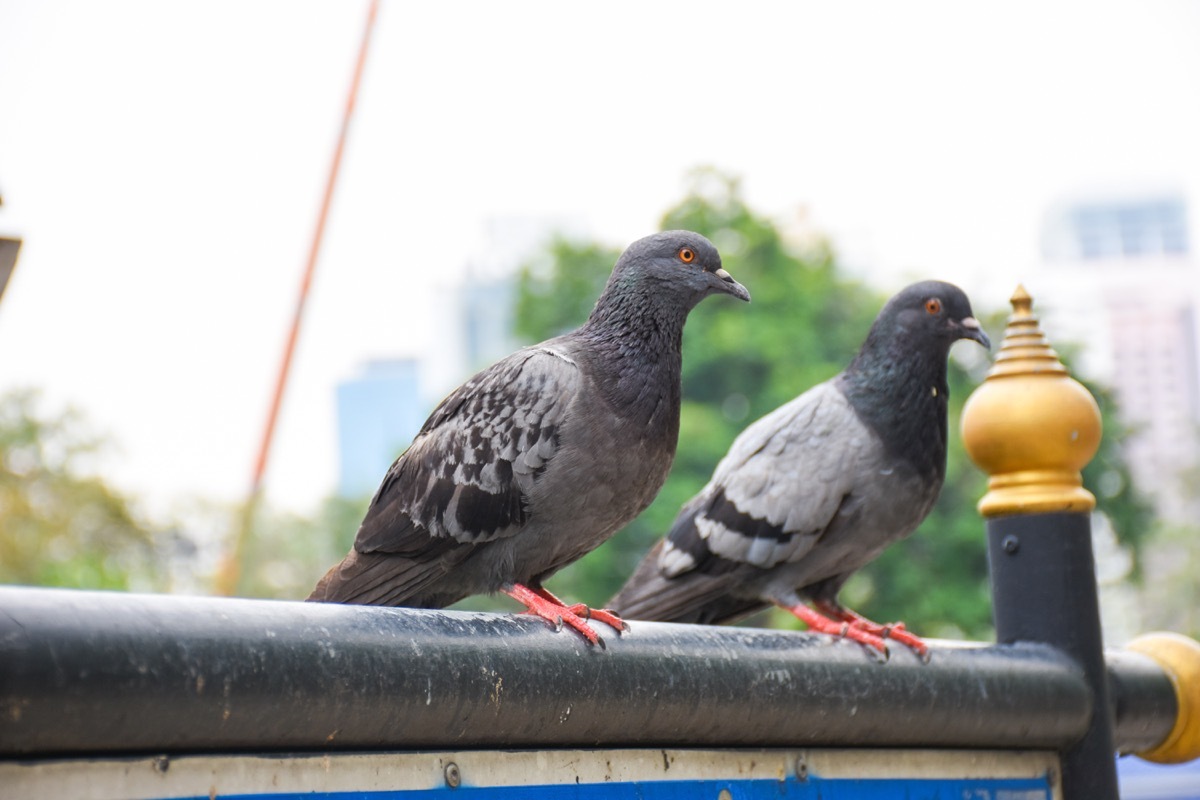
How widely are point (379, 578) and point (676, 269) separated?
Answer: 116cm

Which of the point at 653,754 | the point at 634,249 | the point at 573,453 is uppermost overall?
the point at 634,249

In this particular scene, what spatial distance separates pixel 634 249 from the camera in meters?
3.96

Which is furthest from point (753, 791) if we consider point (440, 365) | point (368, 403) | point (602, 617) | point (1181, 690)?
point (368, 403)

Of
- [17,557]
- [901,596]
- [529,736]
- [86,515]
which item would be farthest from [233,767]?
[86,515]

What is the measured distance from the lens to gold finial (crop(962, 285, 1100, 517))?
12.0 feet

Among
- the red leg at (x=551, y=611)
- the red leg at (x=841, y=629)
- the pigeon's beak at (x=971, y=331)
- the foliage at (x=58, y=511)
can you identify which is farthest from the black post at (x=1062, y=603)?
the foliage at (x=58, y=511)

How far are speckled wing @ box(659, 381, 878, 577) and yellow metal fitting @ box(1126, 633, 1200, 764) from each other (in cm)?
118

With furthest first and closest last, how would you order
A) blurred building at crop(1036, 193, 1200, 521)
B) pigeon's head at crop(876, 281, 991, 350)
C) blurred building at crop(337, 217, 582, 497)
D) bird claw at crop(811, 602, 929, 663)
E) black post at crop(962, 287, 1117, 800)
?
blurred building at crop(1036, 193, 1200, 521)
blurred building at crop(337, 217, 582, 497)
pigeon's head at crop(876, 281, 991, 350)
black post at crop(962, 287, 1117, 800)
bird claw at crop(811, 602, 929, 663)

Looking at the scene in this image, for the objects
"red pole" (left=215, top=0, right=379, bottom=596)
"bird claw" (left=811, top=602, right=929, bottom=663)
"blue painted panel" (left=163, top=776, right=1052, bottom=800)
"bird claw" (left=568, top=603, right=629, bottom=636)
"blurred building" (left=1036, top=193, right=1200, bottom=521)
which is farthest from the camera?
"blurred building" (left=1036, top=193, right=1200, bottom=521)

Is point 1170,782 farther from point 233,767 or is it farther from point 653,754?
point 233,767

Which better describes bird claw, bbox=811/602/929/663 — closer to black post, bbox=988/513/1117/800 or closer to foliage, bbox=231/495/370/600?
black post, bbox=988/513/1117/800

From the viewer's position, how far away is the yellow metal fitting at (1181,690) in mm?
3914

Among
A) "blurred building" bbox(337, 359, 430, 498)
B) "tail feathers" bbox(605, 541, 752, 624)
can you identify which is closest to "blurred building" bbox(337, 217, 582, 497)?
"blurred building" bbox(337, 359, 430, 498)

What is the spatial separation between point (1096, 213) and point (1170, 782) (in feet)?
545
